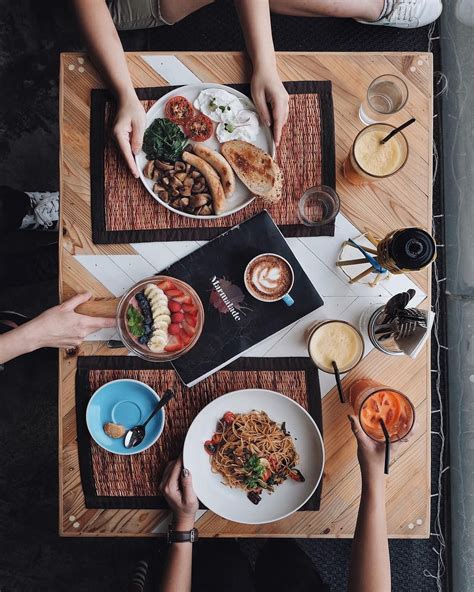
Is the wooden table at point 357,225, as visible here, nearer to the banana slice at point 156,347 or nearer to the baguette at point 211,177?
the banana slice at point 156,347

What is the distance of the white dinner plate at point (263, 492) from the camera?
144 centimetres

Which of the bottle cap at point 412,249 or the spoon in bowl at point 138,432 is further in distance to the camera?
the spoon in bowl at point 138,432

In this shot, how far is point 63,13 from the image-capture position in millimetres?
2266

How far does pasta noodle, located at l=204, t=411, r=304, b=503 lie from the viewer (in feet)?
4.73

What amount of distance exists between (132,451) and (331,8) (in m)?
1.86

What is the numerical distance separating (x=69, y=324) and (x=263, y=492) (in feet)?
2.43

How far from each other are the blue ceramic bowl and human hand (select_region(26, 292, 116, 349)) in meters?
0.16

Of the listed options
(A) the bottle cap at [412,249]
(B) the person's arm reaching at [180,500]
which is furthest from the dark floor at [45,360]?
(A) the bottle cap at [412,249]

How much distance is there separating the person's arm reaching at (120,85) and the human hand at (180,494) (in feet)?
2.82

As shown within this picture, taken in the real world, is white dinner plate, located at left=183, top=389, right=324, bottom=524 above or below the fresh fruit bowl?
below

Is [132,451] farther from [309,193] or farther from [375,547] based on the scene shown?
[309,193]

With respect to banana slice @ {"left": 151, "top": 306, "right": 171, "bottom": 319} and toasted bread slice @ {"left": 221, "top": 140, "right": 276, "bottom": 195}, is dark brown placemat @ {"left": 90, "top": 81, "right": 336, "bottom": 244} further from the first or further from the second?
banana slice @ {"left": 151, "top": 306, "right": 171, "bottom": 319}

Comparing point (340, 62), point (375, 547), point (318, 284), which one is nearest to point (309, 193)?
point (318, 284)

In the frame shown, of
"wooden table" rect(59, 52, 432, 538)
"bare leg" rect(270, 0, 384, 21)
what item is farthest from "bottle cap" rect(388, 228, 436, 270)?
"bare leg" rect(270, 0, 384, 21)
